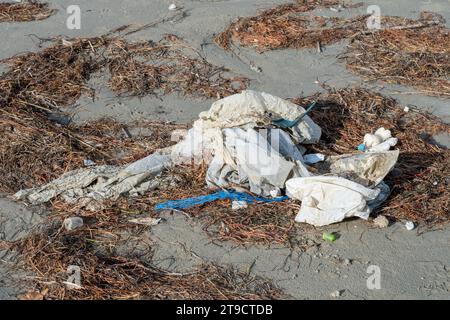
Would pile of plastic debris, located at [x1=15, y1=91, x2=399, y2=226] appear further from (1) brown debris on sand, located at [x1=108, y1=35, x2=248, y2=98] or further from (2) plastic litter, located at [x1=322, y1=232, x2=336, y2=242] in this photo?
(1) brown debris on sand, located at [x1=108, y1=35, x2=248, y2=98]

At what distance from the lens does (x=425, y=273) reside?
14.1ft

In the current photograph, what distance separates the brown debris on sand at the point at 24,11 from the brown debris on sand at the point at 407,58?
11.2 feet

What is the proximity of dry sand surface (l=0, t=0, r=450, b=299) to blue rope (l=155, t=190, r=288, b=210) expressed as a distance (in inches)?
4.0

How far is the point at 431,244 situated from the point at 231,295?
1.44m

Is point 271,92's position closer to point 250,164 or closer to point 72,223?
point 250,164

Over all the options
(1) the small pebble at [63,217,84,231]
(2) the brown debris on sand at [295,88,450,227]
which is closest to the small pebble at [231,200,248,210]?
(2) the brown debris on sand at [295,88,450,227]

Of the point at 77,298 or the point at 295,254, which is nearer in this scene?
the point at 77,298

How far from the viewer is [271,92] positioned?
6.22 meters

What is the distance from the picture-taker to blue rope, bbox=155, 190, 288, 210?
188 inches
